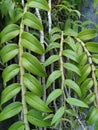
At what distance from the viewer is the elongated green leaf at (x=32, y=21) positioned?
0.71m

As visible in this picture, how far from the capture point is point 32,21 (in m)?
0.71

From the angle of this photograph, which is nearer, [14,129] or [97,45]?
[14,129]

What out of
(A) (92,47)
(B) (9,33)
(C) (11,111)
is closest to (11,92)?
(C) (11,111)

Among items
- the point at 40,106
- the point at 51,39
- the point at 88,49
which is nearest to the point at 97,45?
the point at 88,49

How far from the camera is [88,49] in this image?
0.79 m

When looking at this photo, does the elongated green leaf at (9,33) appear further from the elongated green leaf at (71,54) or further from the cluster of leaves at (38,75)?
the elongated green leaf at (71,54)

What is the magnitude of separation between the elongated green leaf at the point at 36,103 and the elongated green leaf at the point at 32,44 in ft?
0.37

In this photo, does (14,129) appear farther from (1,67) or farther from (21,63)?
(1,67)

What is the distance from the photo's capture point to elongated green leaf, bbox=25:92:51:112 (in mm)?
639

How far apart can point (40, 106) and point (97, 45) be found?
25 centimetres

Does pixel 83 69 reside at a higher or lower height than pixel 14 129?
higher

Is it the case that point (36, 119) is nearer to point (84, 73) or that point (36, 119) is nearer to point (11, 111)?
point (11, 111)

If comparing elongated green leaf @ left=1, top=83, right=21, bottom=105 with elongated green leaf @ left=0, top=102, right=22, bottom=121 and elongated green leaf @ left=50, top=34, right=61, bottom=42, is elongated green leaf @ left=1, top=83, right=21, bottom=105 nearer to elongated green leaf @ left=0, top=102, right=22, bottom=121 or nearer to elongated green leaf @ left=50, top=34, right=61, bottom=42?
elongated green leaf @ left=0, top=102, right=22, bottom=121

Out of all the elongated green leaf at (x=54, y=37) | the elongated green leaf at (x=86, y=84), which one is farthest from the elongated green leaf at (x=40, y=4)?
the elongated green leaf at (x=86, y=84)
